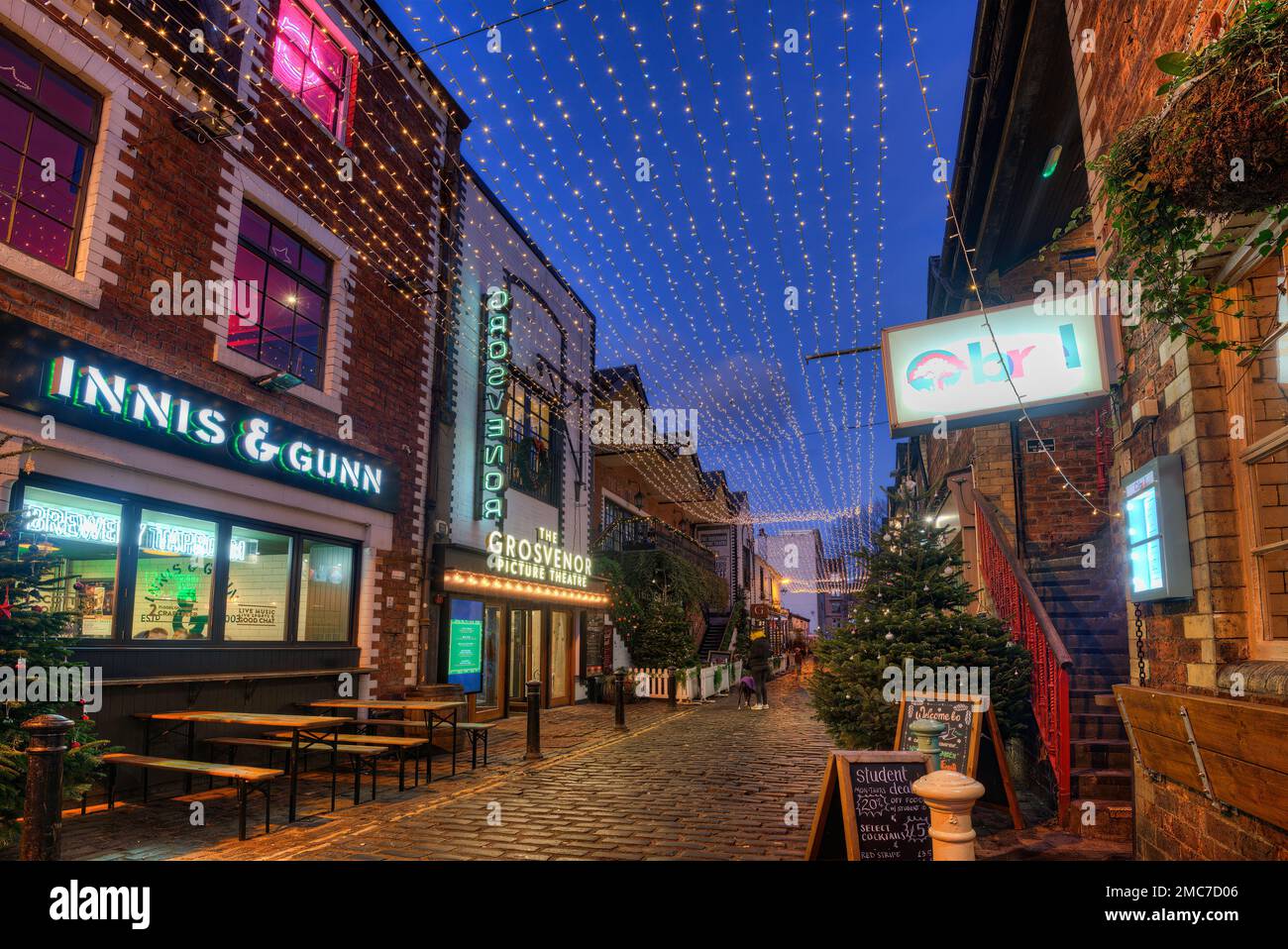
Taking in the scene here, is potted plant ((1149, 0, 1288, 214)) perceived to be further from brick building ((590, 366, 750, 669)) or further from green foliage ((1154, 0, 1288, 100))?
brick building ((590, 366, 750, 669))

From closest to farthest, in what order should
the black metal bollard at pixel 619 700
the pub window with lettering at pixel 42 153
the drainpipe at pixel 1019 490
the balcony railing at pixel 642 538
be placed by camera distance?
1. the pub window with lettering at pixel 42 153
2. the drainpipe at pixel 1019 490
3. the black metal bollard at pixel 619 700
4. the balcony railing at pixel 642 538

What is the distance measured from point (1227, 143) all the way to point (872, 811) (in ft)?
13.0

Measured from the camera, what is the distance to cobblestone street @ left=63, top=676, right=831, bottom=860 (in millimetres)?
5812

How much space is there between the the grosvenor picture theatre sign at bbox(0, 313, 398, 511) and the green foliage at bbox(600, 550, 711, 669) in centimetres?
1052

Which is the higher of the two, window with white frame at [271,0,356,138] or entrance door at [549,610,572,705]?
window with white frame at [271,0,356,138]

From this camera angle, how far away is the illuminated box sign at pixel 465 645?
44.6ft

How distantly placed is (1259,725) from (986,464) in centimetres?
757

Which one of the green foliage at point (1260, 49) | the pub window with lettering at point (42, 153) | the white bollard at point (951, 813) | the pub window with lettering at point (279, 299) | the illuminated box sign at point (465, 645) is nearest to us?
the green foliage at point (1260, 49)

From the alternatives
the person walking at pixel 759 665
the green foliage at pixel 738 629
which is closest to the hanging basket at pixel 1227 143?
the person walking at pixel 759 665

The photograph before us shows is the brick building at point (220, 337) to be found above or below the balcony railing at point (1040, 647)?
above

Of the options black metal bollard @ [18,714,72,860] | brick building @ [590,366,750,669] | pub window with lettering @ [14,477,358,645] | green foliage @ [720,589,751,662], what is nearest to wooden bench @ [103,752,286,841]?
pub window with lettering @ [14,477,358,645]

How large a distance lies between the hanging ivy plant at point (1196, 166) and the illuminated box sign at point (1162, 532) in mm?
851

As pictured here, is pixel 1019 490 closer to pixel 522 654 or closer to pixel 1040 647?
pixel 1040 647

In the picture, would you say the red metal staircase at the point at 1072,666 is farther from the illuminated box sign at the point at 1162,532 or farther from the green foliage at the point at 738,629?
the green foliage at the point at 738,629
